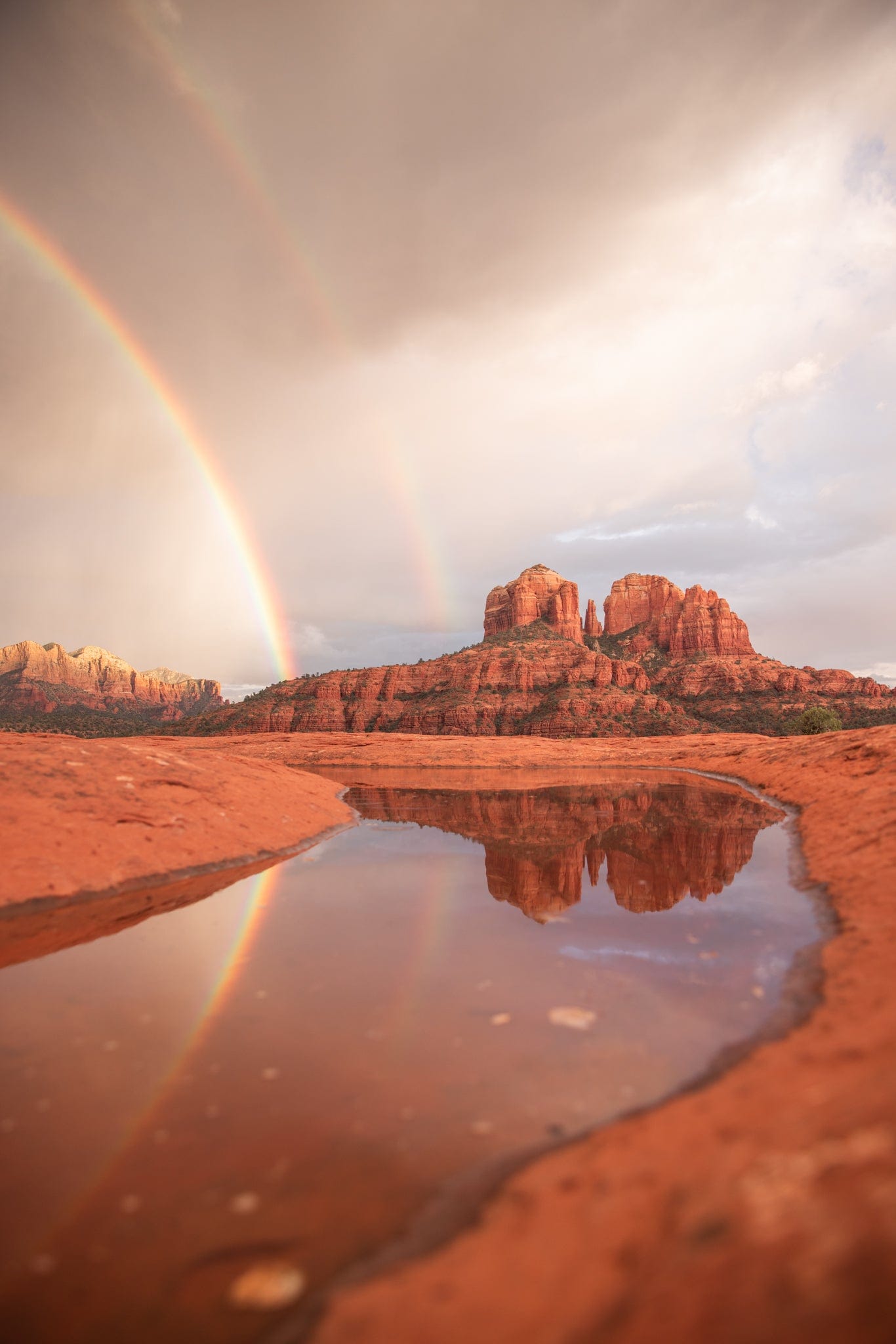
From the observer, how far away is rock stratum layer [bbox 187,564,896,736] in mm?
98875

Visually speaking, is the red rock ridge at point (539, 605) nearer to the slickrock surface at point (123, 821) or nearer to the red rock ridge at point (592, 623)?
the red rock ridge at point (592, 623)

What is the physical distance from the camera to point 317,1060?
502 cm

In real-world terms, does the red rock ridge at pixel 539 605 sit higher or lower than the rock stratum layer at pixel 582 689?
higher

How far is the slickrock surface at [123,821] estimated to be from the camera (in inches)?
399

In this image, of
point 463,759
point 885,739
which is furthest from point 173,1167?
point 463,759

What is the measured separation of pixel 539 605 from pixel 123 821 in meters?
149

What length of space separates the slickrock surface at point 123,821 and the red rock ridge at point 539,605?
132 m

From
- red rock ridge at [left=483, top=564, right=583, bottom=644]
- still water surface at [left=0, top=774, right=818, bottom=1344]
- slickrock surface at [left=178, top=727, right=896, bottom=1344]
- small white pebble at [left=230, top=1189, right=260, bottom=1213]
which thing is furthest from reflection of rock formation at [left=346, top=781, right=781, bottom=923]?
red rock ridge at [left=483, top=564, right=583, bottom=644]

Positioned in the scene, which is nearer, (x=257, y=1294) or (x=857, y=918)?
(x=257, y=1294)

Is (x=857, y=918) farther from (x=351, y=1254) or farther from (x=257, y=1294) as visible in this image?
(x=257, y=1294)

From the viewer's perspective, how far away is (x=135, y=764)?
14508 mm

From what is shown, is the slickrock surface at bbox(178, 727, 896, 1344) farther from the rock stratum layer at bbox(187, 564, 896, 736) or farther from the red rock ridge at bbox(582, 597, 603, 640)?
the red rock ridge at bbox(582, 597, 603, 640)

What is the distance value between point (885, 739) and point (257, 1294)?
24878 millimetres

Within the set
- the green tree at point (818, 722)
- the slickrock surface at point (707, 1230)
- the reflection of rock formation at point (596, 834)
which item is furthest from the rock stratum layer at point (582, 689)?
the slickrock surface at point (707, 1230)
